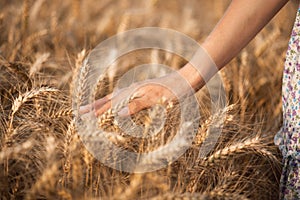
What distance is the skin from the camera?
0.98 meters

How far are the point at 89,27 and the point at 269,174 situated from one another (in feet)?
4.27

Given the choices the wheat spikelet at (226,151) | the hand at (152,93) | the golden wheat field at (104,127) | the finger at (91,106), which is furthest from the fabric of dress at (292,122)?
the finger at (91,106)

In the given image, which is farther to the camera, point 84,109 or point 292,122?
point 292,122

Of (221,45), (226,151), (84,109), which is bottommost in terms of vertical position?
(226,151)

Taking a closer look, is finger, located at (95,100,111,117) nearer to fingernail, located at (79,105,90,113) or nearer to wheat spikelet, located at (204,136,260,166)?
fingernail, located at (79,105,90,113)

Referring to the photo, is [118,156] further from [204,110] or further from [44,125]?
[204,110]

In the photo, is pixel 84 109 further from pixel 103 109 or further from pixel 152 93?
pixel 152 93

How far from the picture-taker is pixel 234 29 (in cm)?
99

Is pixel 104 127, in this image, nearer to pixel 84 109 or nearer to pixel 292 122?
pixel 84 109

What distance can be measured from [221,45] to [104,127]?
1.11 ft

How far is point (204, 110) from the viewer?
4.39 ft

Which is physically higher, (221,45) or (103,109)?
(221,45)

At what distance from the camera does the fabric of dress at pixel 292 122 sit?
109 centimetres

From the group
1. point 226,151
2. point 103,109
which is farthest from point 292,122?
point 103,109
